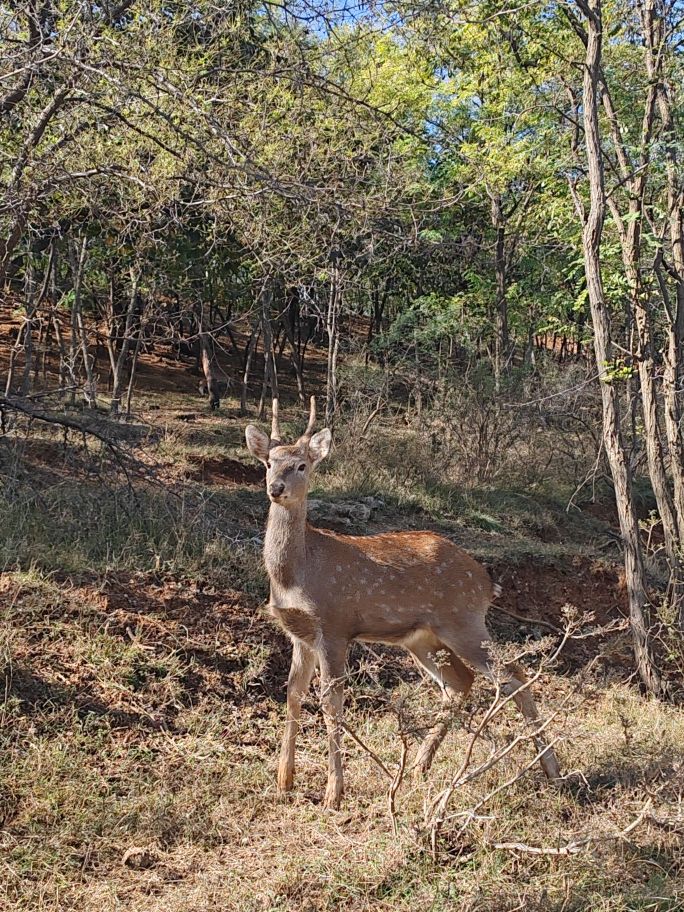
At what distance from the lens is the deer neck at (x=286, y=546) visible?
5.95 metres

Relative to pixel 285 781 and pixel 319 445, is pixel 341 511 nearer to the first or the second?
pixel 319 445

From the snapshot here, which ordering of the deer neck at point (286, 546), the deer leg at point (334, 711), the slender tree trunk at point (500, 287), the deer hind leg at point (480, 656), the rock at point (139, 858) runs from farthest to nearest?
the slender tree trunk at point (500, 287), the deer hind leg at point (480, 656), the deer neck at point (286, 546), the deer leg at point (334, 711), the rock at point (139, 858)

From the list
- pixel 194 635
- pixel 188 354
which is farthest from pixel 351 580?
pixel 188 354

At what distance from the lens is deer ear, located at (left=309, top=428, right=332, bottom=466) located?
→ 20.1 feet

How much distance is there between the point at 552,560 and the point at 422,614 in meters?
4.86

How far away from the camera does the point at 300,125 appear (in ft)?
29.3

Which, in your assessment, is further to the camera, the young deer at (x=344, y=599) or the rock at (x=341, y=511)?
the rock at (x=341, y=511)

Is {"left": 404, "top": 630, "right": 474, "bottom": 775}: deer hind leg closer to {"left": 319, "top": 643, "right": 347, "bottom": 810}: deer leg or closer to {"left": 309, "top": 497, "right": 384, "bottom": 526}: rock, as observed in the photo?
{"left": 319, "top": 643, "right": 347, "bottom": 810}: deer leg

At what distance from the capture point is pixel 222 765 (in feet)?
19.4

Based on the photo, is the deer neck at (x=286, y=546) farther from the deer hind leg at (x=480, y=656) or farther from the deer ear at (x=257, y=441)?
the deer hind leg at (x=480, y=656)

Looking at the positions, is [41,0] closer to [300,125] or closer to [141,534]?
[300,125]

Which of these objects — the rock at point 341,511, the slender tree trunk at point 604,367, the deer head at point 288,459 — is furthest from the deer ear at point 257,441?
the rock at point 341,511

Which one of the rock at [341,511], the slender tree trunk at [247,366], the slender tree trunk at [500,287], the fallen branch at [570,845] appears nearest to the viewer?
the fallen branch at [570,845]

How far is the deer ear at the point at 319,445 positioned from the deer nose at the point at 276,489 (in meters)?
0.43
